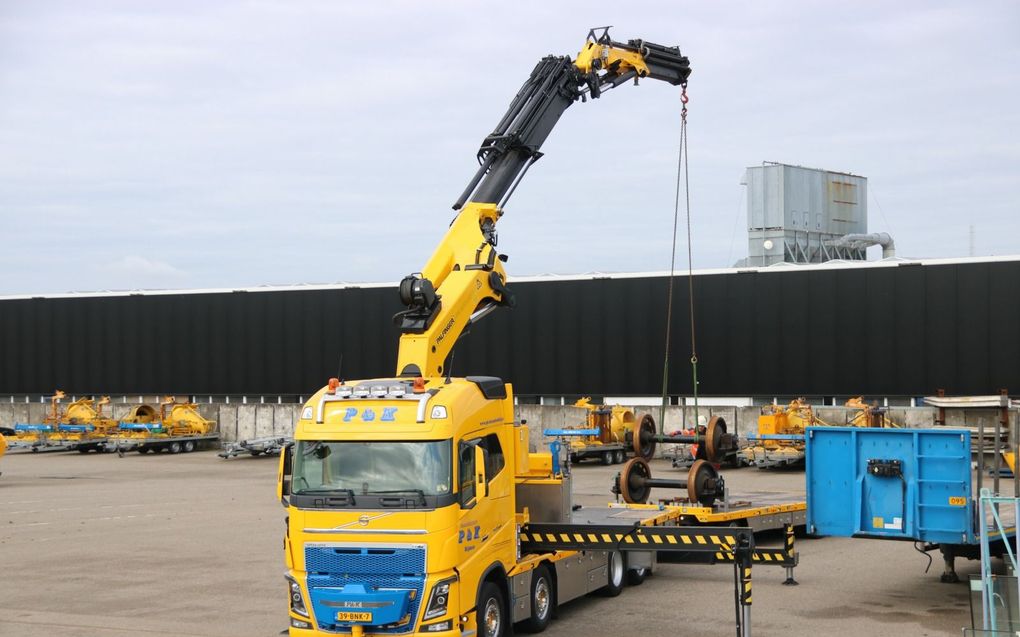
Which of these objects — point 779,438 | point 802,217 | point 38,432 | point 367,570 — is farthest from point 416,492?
point 802,217

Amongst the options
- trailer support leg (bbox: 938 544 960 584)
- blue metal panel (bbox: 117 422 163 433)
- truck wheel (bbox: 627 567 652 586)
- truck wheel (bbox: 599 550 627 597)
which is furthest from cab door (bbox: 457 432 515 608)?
blue metal panel (bbox: 117 422 163 433)

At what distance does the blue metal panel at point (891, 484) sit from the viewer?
14.9 meters

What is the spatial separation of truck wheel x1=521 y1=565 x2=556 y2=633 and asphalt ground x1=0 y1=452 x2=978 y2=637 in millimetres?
263

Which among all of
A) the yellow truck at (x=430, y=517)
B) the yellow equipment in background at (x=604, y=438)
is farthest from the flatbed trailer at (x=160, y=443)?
the yellow truck at (x=430, y=517)

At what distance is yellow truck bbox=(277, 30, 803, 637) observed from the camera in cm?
1202

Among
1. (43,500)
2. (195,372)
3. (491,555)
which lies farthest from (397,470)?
(195,372)

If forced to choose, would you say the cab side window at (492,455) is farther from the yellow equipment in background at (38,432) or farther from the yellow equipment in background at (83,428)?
the yellow equipment in background at (38,432)

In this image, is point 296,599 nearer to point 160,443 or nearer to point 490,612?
point 490,612

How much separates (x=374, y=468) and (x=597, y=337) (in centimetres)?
3443

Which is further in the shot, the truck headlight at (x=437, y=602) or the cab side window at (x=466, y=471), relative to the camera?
the cab side window at (x=466, y=471)

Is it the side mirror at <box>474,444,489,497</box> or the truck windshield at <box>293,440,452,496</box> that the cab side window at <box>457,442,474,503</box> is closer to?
the side mirror at <box>474,444,489,497</box>

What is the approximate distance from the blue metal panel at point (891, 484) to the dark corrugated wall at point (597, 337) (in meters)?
26.8

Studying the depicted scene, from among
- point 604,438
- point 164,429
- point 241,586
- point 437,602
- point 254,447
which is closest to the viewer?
point 437,602

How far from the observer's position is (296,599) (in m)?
12.4
